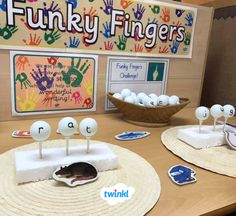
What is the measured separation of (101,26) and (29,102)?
339 millimetres

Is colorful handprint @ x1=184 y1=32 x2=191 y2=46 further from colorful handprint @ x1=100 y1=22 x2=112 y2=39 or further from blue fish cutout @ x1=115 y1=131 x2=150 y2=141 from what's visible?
blue fish cutout @ x1=115 y1=131 x2=150 y2=141

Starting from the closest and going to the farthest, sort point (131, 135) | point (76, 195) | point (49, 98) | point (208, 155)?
point (76, 195)
point (208, 155)
point (131, 135)
point (49, 98)

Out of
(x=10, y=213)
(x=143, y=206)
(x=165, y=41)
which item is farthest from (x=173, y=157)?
(x=165, y=41)

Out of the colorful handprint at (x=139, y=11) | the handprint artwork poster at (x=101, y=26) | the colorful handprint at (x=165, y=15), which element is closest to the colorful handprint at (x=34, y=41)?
the handprint artwork poster at (x=101, y=26)

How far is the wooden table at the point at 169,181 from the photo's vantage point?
1.30 feet

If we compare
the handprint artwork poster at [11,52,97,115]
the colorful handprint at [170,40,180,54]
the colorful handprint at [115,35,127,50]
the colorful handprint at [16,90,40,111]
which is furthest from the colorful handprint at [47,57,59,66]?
the colorful handprint at [170,40,180,54]

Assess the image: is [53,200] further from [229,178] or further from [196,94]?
[196,94]

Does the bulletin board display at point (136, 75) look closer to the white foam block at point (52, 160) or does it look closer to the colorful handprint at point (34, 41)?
the colorful handprint at point (34, 41)

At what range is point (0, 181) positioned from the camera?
0.42 meters

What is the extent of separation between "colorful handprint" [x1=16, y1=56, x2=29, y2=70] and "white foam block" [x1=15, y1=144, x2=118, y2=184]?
332 millimetres

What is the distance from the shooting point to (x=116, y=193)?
1.33 feet

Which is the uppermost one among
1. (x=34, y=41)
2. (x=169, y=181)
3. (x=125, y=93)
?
(x=34, y=41)

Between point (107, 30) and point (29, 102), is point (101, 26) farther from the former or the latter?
point (29, 102)

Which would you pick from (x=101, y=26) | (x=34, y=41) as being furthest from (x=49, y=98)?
(x=101, y=26)
